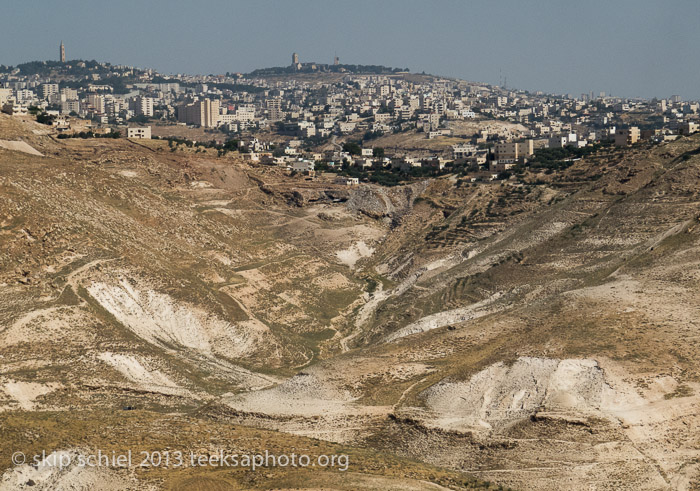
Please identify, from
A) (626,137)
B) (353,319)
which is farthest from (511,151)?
(353,319)

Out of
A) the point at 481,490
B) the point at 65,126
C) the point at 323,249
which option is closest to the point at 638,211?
the point at 323,249

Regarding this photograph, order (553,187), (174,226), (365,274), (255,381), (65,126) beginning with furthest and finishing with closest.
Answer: (65,126) → (553,187) → (365,274) → (174,226) → (255,381)

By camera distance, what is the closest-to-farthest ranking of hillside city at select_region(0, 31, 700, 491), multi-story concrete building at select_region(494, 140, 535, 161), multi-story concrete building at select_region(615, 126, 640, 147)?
hillside city at select_region(0, 31, 700, 491) → multi-story concrete building at select_region(615, 126, 640, 147) → multi-story concrete building at select_region(494, 140, 535, 161)

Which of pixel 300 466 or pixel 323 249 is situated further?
pixel 323 249

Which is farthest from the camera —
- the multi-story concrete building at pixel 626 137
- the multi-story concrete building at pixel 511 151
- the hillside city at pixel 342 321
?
the multi-story concrete building at pixel 511 151

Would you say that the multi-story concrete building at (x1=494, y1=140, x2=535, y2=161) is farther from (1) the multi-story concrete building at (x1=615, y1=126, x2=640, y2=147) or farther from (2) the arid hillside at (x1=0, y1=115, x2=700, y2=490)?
(2) the arid hillside at (x1=0, y1=115, x2=700, y2=490)

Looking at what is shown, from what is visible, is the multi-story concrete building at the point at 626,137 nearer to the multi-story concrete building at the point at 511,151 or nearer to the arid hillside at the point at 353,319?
the arid hillside at the point at 353,319

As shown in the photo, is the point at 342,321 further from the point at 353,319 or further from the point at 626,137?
the point at 626,137

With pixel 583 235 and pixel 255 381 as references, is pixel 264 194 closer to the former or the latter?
→ pixel 583 235

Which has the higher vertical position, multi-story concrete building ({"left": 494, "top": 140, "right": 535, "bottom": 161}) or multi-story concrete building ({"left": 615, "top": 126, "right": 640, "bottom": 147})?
multi-story concrete building ({"left": 615, "top": 126, "right": 640, "bottom": 147})
